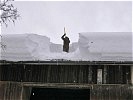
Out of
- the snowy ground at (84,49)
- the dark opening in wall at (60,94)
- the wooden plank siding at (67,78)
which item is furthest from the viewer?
the dark opening in wall at (60,94)

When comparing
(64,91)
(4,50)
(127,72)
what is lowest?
(64,91)

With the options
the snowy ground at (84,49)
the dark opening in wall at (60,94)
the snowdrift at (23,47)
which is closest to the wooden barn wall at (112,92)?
the snowy ground at (84,49)

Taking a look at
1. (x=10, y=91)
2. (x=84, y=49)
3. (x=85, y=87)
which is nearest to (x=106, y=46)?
(x=84, y=49)

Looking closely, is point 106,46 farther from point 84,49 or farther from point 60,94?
point 60,94

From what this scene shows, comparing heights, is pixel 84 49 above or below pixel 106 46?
below

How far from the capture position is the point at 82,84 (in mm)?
13656

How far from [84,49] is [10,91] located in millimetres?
4096

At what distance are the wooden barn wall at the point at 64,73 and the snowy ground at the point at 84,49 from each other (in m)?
0.48

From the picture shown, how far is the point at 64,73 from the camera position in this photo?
45.7ft

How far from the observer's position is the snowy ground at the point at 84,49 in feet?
44.7

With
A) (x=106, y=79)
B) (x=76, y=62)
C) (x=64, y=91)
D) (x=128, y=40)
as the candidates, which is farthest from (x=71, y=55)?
(x=64, y=91)

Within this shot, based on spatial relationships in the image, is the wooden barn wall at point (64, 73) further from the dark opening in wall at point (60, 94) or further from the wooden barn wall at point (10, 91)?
the dark opening in wall at point (60, 94)

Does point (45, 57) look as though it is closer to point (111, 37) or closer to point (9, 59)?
point (9, 59)

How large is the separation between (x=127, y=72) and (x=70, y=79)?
8.55 ft
